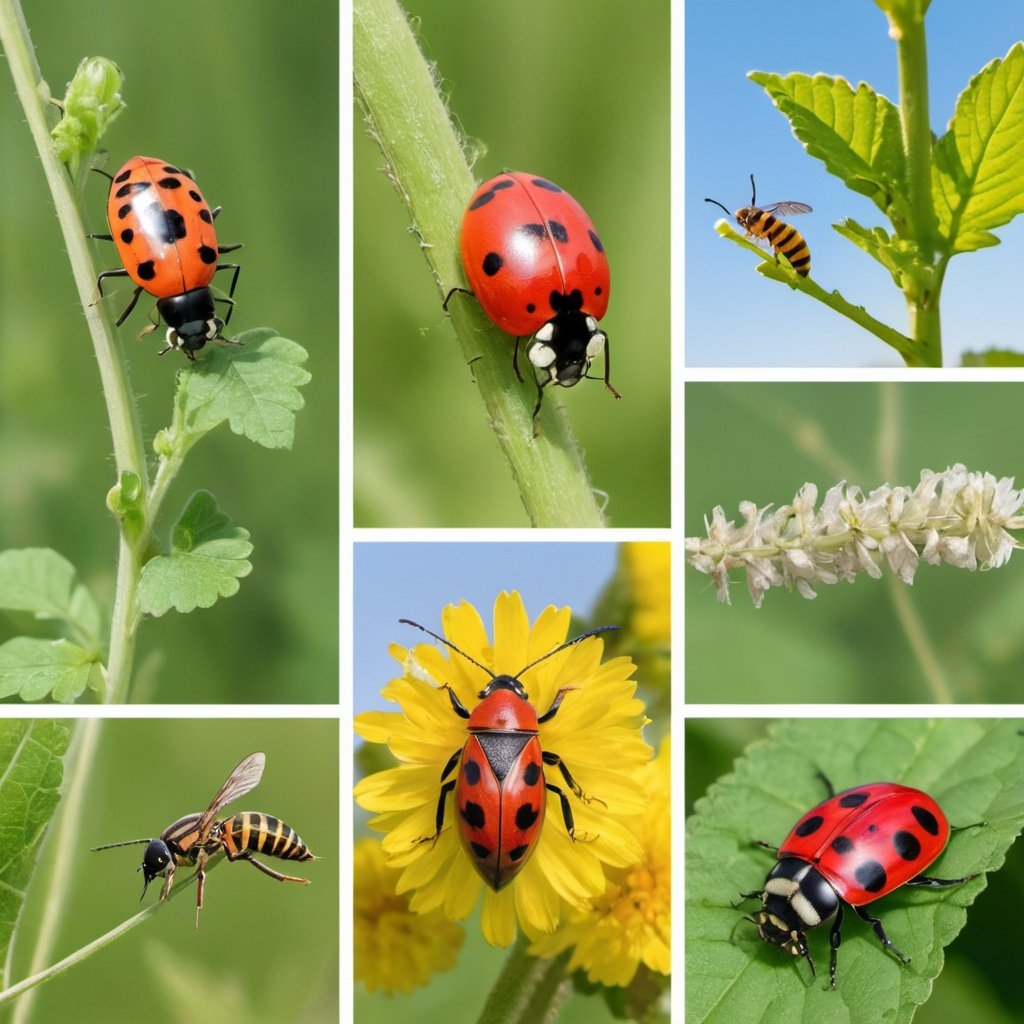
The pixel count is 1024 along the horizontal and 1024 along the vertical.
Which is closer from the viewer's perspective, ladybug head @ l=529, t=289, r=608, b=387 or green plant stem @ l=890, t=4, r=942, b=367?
green plant stem @ l=890, t=4, r=942, b=367

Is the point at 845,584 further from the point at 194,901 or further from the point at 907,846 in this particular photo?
the point at 194,901

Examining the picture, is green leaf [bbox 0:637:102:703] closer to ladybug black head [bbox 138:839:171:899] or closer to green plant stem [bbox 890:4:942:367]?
ladybug black head [bbox 138:839:171:899]

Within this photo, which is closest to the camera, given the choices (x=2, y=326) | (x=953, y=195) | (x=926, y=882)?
(x=953, y=195)

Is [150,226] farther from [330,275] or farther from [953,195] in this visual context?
[953,195]

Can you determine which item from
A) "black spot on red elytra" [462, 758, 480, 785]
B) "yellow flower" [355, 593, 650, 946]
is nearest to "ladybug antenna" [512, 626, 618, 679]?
"yellow flower" [355, 593, 650, 946]

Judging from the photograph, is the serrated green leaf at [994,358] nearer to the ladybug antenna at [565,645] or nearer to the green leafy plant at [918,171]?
the green leafy plant at [918,171]

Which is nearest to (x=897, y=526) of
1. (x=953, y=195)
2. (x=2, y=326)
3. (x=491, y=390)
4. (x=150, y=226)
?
(x=953, y=195)

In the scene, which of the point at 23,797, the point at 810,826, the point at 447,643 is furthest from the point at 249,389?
the point at 810,826

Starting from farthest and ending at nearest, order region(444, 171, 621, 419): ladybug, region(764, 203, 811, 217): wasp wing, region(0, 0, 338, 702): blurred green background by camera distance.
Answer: region(0, 0, 338, 702): blurred green background
region(764, 203, 811, 217): wasp wing
region(444, 171, 621, 419): ladybug
